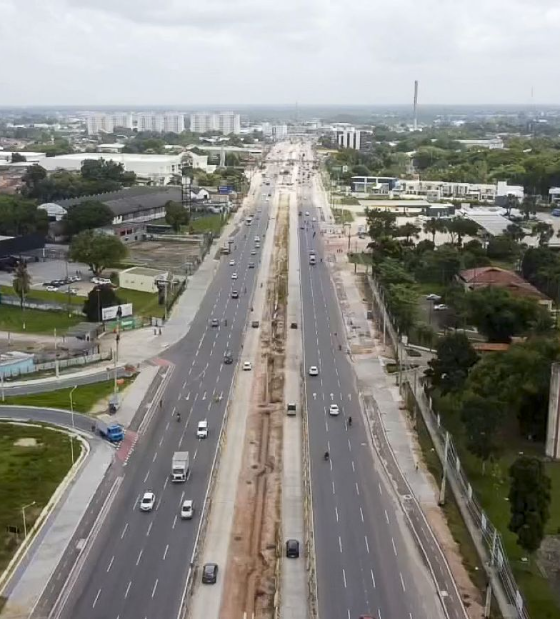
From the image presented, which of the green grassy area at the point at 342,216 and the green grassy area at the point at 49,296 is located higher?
the green grassy area at the point at 342,216

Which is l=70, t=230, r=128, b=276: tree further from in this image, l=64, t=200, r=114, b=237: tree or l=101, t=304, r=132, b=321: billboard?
l=64, t=200, r=114, b=237: tree

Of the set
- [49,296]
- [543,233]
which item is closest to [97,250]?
[49,296]

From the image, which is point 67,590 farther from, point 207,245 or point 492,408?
point 207,245

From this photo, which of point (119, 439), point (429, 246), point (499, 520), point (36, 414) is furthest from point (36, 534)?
point (429, 246)

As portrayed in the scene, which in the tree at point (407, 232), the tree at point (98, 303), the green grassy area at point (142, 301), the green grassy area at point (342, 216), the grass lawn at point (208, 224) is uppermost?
the tree at point (407, 232)

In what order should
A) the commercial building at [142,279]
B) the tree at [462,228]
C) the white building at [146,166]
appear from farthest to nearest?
the white building at [146,166], the tree at [462,228], the commercial building at [142,279]

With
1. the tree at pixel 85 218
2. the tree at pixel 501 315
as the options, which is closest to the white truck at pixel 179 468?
the tree at pixel 501 315

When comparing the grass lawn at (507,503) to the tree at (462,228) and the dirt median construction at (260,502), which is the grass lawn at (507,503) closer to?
the dirt median construction at (260,502)
